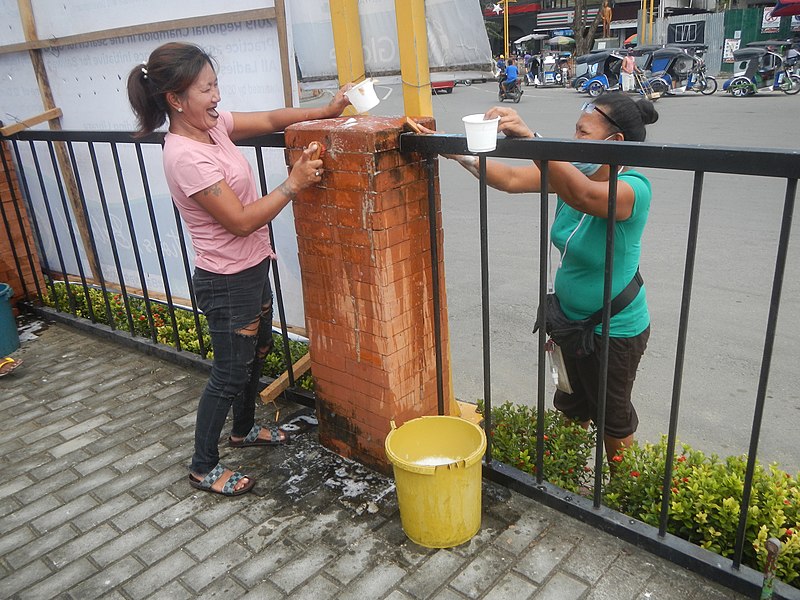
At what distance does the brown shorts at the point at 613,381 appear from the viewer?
111 inches

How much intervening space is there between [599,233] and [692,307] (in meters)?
3.54

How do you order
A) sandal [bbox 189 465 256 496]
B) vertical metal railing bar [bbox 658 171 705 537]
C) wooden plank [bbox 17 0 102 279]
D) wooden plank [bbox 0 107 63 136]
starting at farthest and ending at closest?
1. wooden plank [bbox 17 0 102 279]
2. wooden plank [bbox 0 107 63 136]
3. sandal [bbox 189 465 256 496]
4. vertical metal railing bar [bbox 658 171 705 537]

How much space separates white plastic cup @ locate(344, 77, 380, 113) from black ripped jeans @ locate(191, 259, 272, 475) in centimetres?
81

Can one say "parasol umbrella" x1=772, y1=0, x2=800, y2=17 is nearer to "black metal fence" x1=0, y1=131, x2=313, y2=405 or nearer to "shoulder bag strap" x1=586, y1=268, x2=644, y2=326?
"black metal fence" x1=0, y1=131, x2=313, y2=405

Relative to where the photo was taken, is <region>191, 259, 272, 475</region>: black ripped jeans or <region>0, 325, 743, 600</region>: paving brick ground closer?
<region>0, 325, 743, 600</region>: paving brick ground

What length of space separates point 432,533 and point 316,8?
8.44 ft

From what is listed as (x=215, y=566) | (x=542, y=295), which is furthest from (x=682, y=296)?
(x=215, y=566)

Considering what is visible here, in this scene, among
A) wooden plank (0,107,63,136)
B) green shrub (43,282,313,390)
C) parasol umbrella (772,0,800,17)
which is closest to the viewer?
green shrub (43,282,313,390)

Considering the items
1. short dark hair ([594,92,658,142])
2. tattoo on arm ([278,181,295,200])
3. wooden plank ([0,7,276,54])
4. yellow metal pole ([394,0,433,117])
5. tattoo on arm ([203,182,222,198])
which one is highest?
wooden plank ([0,7,276,54])

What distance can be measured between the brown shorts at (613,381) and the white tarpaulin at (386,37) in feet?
4.52

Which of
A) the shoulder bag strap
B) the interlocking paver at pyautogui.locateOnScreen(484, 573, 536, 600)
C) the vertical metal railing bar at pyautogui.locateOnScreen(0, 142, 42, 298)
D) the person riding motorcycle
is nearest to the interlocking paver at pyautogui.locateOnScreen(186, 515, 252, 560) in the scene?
the interlocking paver at pyautogui.locateOnScreen(484, 573, 536, 600)

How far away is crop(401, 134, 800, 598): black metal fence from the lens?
183cm

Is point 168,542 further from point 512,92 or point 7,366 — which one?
point 512,92

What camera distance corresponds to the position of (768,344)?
193cm
